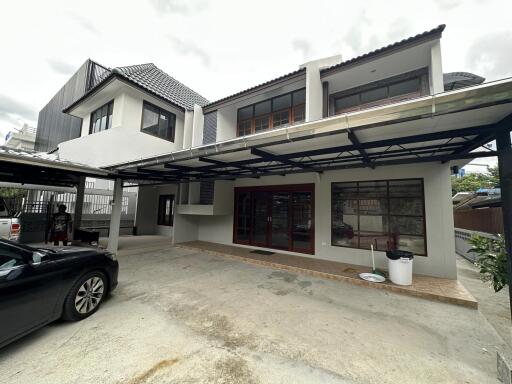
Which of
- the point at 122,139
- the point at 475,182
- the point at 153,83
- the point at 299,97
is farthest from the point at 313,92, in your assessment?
the point at 475,182

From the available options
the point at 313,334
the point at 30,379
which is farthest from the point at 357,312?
the point at 30,379

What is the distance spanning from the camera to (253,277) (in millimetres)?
5016

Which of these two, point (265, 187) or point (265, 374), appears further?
point (265, 187)

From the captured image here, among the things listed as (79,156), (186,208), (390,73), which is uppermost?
(390,73)

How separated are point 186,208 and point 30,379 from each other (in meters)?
6.71

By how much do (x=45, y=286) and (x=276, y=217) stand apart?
612 centimetres

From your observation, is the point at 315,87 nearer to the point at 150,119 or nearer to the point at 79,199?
the point at 150,119

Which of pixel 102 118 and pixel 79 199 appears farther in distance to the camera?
pixel 102 118

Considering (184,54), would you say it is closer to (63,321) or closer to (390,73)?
(390,73)

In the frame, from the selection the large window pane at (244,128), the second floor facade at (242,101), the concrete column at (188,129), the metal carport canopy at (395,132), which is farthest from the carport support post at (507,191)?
the concrete column at (188,129)

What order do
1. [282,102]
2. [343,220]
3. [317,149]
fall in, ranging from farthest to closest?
[282,102] < [343,220] < [317,149]

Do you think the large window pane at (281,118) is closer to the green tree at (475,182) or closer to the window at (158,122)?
the window at (158,122)

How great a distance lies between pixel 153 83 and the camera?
29.2 feet

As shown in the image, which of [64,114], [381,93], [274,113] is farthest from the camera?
[64,114]
